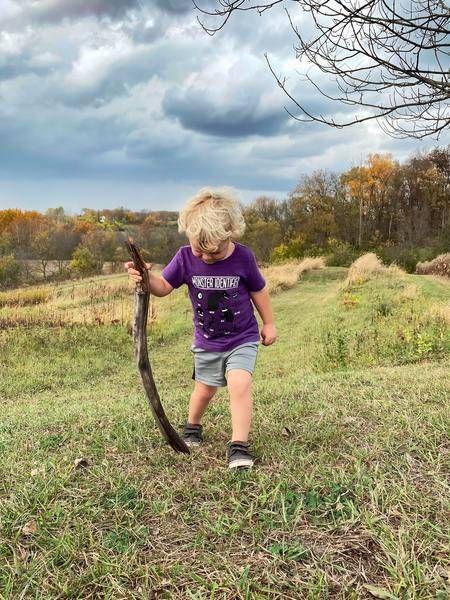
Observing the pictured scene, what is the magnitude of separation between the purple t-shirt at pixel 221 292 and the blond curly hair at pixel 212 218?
21 centimetres

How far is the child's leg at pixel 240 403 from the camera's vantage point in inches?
118

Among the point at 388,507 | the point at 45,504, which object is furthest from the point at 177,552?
the point at 388,507

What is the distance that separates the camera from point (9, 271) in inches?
1721

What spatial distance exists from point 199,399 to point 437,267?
2584cm

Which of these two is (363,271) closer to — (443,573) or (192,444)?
(192,444)

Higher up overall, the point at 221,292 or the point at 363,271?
the point at 221,292

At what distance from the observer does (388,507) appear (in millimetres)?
2375

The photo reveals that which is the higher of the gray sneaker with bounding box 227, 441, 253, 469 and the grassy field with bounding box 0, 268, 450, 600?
the gray sneaker with bounding box 227, 441, 253, 469

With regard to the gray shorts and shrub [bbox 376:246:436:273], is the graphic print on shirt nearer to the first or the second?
the gray shorts

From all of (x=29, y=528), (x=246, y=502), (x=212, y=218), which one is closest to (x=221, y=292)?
(x=212, y=218)

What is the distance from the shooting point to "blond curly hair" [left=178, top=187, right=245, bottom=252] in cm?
285

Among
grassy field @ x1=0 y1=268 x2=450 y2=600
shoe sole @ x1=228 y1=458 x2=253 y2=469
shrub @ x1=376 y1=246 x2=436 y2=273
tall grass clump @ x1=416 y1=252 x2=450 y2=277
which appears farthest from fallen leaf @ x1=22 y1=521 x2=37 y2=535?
shrub @ x1=376 y1=246 x2=436 y2=273

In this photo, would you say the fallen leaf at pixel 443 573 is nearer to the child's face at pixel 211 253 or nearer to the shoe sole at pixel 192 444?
the shoe sole at pixel 192 444

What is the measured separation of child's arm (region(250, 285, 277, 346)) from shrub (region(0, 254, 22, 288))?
42.4 meters
